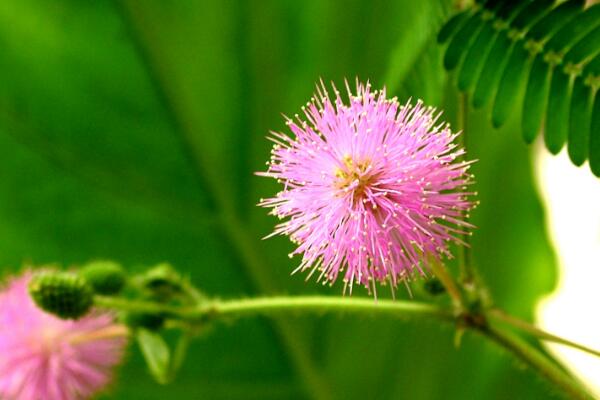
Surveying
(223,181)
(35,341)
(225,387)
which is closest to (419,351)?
(225,387)

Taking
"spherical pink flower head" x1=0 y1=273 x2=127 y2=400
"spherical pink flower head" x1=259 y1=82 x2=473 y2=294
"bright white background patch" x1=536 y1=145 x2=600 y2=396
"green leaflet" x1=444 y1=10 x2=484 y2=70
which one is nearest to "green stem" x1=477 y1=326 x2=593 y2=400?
"spherical pink flower head" x1=259 y1=82 x2=473 y2=294

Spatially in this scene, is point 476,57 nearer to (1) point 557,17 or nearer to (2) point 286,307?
(1) point 557,17

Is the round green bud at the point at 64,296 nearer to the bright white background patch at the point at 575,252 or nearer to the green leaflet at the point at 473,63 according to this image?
the green leaflet at the point at 473,63

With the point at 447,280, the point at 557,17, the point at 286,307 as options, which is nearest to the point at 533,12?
the point at 557,17

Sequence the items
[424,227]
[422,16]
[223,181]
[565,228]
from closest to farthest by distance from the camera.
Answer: [424,227], [422,16], [223,181], [565,228]

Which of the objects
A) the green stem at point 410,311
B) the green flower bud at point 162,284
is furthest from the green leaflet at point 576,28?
the green flower bud at point 162,284

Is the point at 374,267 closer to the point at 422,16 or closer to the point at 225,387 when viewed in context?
the point at 422,16
